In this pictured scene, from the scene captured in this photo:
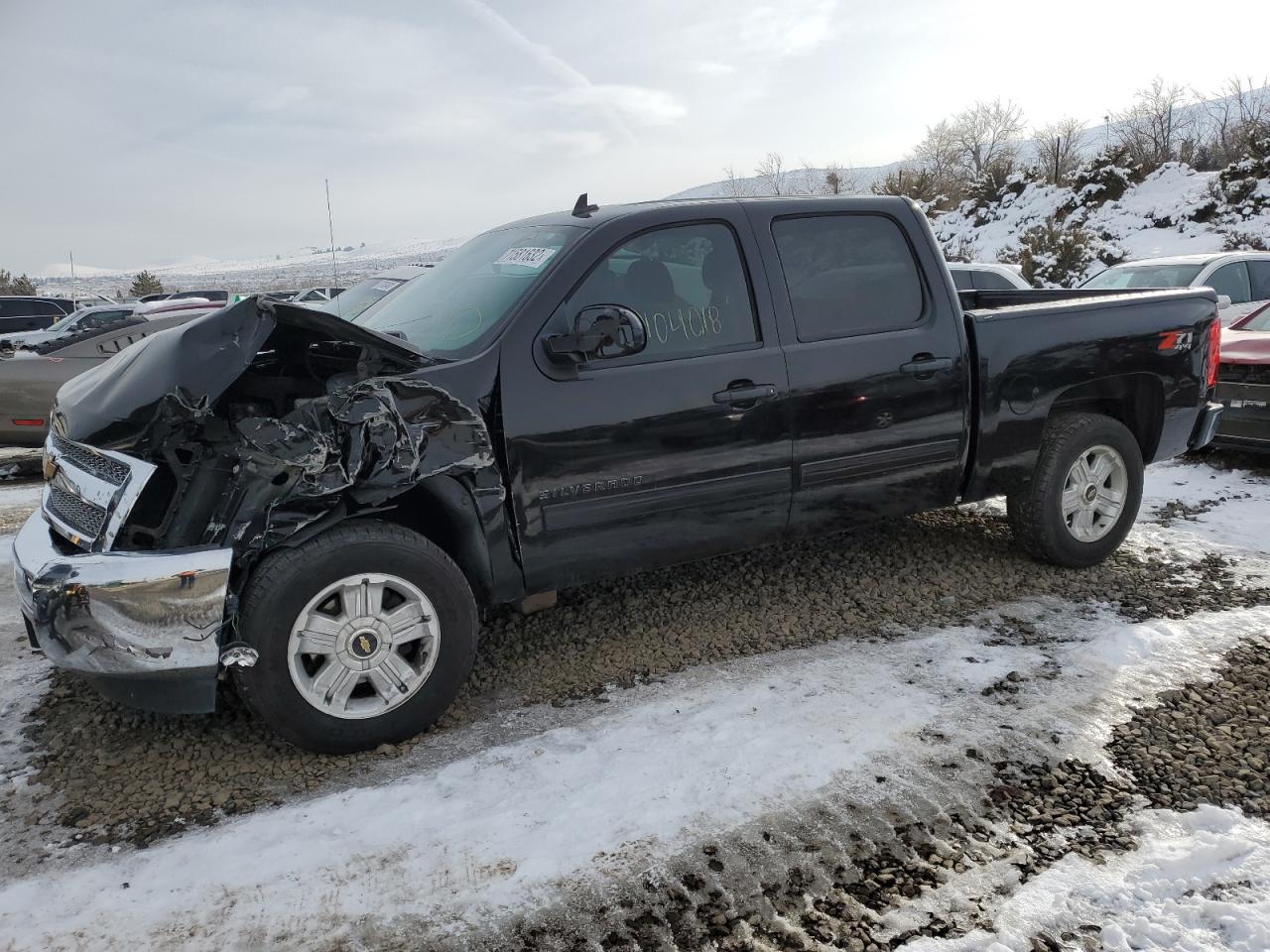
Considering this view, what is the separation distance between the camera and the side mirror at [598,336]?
11.0 feet

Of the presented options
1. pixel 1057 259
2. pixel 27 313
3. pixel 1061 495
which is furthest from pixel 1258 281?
pixel 27 313

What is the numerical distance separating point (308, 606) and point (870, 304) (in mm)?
2771

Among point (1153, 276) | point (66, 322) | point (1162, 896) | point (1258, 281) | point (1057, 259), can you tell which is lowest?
point (1162, 896)

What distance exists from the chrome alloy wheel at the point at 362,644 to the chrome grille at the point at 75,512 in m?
0.74

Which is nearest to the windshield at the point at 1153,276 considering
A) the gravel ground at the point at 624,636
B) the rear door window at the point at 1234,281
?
the rear door window at the point at 1234,281

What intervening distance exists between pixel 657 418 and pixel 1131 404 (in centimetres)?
306

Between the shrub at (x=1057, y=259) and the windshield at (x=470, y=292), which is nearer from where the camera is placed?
the windshield at (x=470, y=292)

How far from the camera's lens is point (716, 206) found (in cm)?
394

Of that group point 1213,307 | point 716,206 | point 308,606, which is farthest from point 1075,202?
point 308,606

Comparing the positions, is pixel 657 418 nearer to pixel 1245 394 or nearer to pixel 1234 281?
pixel 1245 394

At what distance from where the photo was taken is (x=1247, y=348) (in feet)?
23.9

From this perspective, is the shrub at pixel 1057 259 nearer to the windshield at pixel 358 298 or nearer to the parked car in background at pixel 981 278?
the parked car in background at pixel 981 278

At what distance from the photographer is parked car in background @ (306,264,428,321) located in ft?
15.8

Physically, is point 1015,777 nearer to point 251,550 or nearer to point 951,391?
point 951,391
